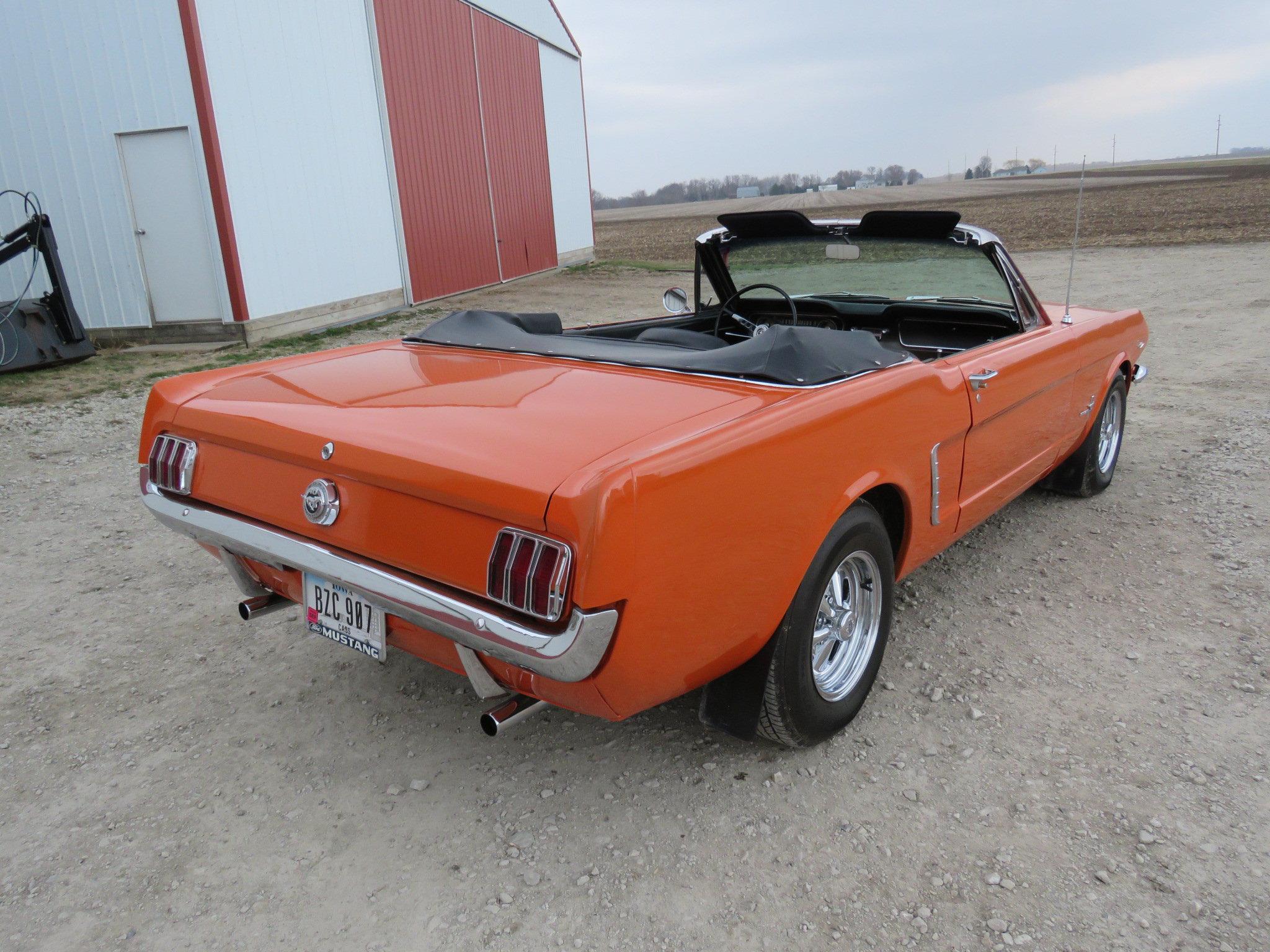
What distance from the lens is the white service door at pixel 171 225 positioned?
9.22 m

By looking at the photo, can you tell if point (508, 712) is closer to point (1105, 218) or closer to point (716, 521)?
point (716, 521)

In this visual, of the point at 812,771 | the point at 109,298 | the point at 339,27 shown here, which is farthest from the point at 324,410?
the point at 339,27

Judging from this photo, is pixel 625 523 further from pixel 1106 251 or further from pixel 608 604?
pixel 1106 251

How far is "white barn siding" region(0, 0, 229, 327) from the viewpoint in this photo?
8.98 metres

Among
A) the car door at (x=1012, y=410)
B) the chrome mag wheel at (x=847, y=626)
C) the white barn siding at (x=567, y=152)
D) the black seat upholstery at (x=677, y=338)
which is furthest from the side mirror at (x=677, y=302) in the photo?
the white barn siding at (x=567, y=152)

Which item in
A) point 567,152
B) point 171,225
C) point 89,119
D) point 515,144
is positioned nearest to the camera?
point 89,119

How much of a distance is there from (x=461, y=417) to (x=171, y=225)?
352 inches

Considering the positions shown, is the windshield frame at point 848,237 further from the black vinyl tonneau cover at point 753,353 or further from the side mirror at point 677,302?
the black vinyl tonneau cover at point 753,353

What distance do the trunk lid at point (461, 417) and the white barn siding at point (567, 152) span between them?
55.1 feet

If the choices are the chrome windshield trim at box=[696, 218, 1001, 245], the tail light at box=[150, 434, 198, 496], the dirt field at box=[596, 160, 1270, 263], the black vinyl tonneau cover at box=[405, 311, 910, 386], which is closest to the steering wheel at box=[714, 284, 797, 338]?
the chrome windshield trim at box=[696, 218, 1001, 245]

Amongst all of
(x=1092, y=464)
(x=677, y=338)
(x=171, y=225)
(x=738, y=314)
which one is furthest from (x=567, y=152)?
(x=677, y=338)

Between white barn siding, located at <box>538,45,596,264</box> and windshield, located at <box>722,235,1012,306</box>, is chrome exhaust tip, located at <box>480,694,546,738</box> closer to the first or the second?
windshield, located at <box>722,235,1012,306</box>

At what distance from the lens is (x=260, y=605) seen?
2.62m

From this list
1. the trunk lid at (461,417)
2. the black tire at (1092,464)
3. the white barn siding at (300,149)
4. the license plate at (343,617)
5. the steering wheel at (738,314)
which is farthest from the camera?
the white barn siding at (300,149)
